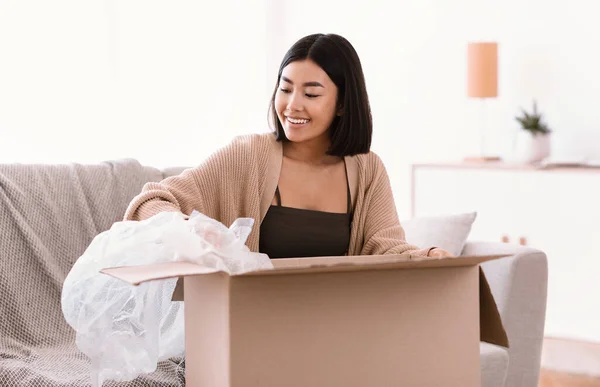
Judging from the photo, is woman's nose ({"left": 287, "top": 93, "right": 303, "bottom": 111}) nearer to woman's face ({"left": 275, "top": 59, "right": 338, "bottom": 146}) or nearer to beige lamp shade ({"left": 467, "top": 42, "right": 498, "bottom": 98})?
woman's face ({"left": 275, "top": 59, "right": 338, "bottom": 146})

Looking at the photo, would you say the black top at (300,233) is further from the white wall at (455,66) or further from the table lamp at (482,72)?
the white wall at (455,66)

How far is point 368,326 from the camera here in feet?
4.27

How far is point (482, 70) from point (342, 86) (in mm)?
2317

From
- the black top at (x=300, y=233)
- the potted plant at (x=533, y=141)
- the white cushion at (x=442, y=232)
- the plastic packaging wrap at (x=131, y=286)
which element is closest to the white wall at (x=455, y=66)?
the potted plant at (x=533, y=141)

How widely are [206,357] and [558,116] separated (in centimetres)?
324

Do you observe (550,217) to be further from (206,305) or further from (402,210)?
(206,305)

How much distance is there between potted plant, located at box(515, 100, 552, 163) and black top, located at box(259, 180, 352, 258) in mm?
2244

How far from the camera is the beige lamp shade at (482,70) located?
13.6 ft

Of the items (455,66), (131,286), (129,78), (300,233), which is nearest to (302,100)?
(300,233)

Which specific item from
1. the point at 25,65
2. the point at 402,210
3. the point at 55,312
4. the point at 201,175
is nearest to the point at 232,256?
the point at 201,175

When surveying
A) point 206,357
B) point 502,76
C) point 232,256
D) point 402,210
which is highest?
point 502,76

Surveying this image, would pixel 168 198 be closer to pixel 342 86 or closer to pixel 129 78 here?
pixel 342 86

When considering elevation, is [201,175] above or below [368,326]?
above

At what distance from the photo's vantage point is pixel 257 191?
6.35ft
